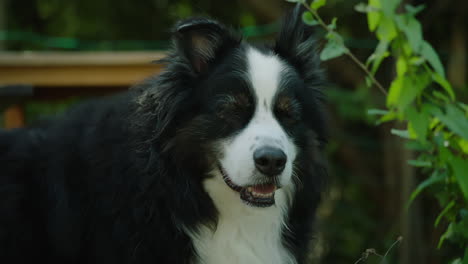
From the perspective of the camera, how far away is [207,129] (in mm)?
2990

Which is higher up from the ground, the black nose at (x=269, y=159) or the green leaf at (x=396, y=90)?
the green leaf at (x=396, y=90)

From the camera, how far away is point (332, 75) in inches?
267

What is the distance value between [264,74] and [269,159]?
0.46 metres

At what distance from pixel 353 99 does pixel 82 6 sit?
3744 mm

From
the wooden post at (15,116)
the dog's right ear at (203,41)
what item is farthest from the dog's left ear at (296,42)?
the wooden post at (15,116)

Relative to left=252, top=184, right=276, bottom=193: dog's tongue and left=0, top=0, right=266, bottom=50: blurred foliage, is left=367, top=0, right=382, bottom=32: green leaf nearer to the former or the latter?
left=252, top=184, right=276, bottom=193: dog's tongue

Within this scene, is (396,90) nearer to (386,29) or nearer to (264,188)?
(386,29)

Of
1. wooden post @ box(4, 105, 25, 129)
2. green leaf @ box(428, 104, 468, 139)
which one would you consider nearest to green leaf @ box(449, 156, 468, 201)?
green leaf @ box(428, 104, 468, 139)

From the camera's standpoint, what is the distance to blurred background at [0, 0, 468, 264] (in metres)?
5.26

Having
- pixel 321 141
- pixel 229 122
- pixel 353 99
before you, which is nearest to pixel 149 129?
pixel 229 122

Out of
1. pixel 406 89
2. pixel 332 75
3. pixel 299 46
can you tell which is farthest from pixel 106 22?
pixel 406 89

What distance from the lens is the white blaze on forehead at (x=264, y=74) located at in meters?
2.93

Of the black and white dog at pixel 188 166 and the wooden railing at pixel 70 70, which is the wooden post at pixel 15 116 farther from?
the black and white dog at pixel 188 166

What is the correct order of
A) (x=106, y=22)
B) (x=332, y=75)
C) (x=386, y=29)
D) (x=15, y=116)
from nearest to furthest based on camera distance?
(x=386, y=29), (x=15, y=116), (x=332, y=75), (x=106, y=22)
